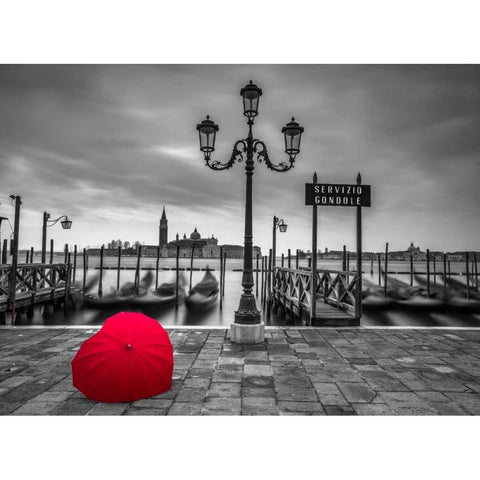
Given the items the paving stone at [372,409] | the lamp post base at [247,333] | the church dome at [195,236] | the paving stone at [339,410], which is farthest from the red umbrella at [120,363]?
the church dome at [195,236]

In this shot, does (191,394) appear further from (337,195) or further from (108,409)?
(337,195)

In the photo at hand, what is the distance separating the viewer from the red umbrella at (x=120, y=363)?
344cm

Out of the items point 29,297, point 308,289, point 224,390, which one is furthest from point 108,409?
point 29,297

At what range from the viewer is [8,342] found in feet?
19.7

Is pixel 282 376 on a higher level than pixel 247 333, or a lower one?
lower

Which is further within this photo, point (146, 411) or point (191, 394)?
point (191, 394)

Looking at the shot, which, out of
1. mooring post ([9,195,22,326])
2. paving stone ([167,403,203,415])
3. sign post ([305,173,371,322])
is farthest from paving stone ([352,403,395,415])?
mooring post ([9,195,22,326])

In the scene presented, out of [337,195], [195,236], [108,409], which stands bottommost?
[108,409]

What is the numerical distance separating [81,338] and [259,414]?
13.8 feet

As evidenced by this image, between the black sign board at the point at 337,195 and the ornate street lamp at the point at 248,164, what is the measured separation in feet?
3.38

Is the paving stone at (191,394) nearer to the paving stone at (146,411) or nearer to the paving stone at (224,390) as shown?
the paving stone at (224,390)

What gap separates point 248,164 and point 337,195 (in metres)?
2.15

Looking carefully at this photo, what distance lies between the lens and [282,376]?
4383mm

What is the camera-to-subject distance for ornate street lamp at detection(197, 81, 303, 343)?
611 centimetres
